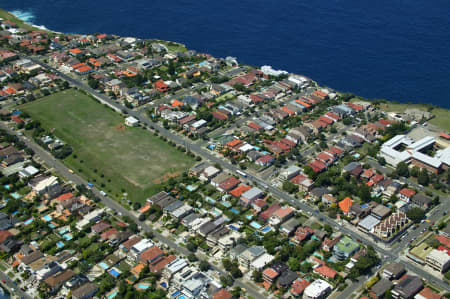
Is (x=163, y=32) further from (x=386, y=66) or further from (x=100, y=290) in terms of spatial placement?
(x=100, y=290)

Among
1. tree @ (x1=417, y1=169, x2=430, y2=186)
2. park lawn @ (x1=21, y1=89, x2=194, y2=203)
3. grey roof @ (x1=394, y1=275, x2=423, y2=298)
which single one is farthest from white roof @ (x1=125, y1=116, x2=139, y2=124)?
grey roof @ (x1=394, y1=275, x2=423, y2=298)

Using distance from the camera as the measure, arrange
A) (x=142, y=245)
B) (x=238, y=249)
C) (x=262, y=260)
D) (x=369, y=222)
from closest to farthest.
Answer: (x=262, y=260), (x=142, y=245), (x=238, y=249), (x=369, y=222)

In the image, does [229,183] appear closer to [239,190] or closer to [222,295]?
[239,190]

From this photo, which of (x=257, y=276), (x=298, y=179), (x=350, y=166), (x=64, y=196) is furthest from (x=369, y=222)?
(x=64, y=196)

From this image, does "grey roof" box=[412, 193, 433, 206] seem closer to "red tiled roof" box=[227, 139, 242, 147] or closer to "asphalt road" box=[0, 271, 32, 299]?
"red tiled roof" box=[227, 139, 242, 147]

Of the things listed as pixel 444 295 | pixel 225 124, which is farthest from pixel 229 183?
pixel 444 295

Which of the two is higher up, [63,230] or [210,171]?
[210,171]

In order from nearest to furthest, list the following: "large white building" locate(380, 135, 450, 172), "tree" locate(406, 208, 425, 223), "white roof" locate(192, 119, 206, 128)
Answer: "tree" locate(406, 208, 425, 223), "large white building" locate(380, 135, 450, 172), "white roof" locate(192, 119, 206, 128)
